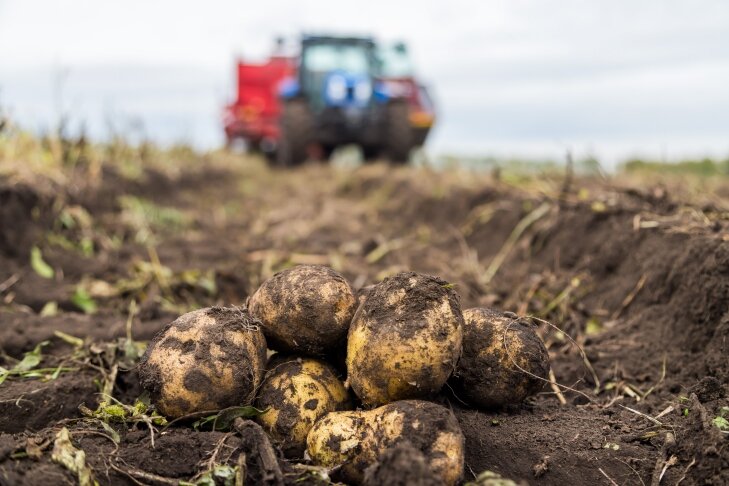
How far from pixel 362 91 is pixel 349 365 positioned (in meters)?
11.7

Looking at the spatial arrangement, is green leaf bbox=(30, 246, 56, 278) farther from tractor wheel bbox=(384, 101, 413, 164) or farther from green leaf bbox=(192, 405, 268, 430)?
tractor wheel bbox=(384, 101, 413, 164)

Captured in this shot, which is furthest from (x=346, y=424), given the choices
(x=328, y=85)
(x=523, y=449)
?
(x=328, y=85)

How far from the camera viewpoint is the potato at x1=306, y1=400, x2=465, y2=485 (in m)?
2.18

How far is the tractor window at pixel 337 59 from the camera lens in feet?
48.8

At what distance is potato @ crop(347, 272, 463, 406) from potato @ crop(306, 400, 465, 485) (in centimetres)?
8

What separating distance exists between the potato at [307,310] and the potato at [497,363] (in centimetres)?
44

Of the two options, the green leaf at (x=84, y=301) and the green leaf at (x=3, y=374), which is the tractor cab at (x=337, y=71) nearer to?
the green leaf at (x=84, y=301)

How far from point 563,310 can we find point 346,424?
207 centimetres

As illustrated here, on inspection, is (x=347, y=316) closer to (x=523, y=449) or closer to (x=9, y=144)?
(x=523, y=449)

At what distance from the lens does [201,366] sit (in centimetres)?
246

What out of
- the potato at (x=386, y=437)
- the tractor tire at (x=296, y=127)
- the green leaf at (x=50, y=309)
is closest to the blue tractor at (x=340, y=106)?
the tractor tire at (x=296, y=127)

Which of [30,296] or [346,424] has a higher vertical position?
[346,424]

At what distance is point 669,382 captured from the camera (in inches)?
124

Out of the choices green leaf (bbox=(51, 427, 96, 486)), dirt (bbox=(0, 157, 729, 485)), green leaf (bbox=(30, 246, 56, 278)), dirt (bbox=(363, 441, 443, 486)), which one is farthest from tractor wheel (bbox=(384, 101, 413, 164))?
dirt (bbox=(363, 441, 443, 486))
